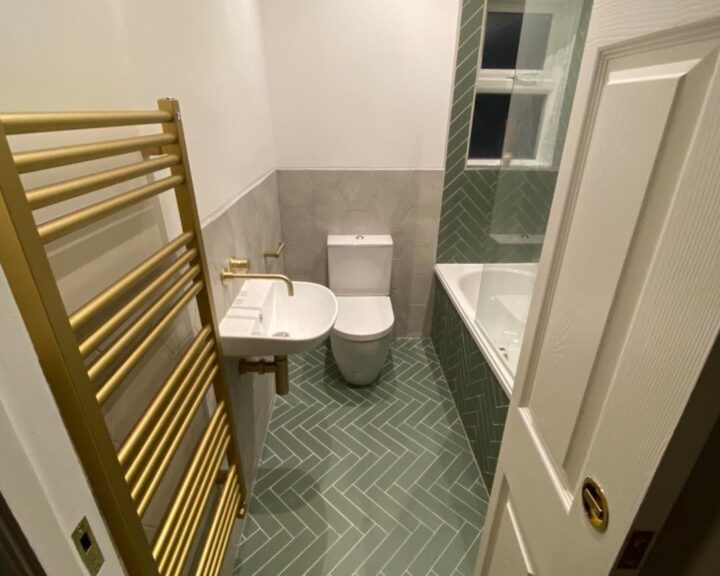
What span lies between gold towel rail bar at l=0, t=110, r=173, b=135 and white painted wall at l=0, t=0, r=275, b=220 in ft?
0.24

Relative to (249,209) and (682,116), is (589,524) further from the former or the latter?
(249,209)

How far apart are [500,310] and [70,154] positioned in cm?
200

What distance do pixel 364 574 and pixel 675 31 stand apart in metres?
1.80

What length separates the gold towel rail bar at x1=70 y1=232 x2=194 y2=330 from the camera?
1.81 ft

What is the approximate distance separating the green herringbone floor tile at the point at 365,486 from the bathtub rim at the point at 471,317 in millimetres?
558

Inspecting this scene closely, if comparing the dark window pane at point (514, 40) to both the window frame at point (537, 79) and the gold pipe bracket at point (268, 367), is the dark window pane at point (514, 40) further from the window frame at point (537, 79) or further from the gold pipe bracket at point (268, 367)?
the gold pipe bracket at point (268, 367)

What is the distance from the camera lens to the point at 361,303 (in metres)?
2.45

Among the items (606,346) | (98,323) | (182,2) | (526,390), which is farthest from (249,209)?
(606,346)

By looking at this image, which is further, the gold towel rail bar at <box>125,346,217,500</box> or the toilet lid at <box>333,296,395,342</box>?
the toilet lid at <box>333,296,395,342</box>

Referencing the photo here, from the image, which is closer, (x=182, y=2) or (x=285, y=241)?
(x=182, y=2)

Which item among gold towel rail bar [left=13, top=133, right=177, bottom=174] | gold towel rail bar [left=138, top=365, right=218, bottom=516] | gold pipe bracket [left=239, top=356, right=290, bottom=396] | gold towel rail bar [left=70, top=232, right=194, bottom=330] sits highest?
gold towel rail bar [left=13, top=133, right=177, bottom=174]

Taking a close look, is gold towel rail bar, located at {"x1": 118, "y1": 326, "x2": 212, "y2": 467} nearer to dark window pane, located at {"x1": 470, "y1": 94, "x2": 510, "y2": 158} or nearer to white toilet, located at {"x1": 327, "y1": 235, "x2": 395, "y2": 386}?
white toilet, located at {"x1": 327, "y1": 235, "x2": 395, "y2": 386}

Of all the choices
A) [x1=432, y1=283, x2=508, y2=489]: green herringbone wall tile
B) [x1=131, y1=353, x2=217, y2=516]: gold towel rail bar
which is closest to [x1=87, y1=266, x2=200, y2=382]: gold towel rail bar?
[x1=131, y1=353, x2=217, y2=516]: gold towel rail bar

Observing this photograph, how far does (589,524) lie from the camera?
58 centimetres
